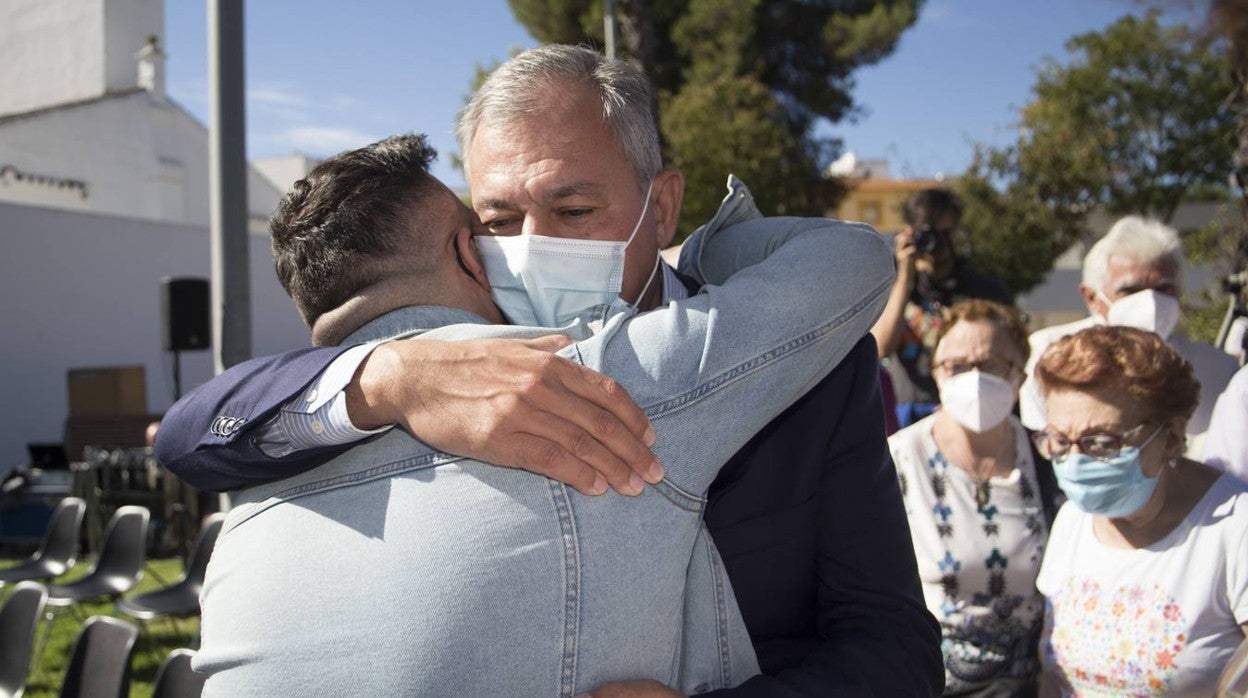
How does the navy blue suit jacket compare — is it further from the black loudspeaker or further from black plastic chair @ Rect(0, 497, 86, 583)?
the black loudspeaker

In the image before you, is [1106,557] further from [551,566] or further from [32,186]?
[32,186]

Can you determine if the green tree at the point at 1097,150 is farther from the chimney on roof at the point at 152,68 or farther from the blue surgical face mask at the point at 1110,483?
the blue surgical face mask at the point at 1110,483

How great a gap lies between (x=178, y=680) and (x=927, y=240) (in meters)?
3.45

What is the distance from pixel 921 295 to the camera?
4.75 metres

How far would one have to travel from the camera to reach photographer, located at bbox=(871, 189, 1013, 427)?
4555 millimetres

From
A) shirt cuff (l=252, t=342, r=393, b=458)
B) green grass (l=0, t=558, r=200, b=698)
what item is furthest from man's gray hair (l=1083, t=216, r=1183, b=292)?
green grass (l=0, t=558, r=200, b=698)

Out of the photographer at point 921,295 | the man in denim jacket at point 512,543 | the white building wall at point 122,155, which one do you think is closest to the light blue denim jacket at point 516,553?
the man in denim jacket at point 512,543

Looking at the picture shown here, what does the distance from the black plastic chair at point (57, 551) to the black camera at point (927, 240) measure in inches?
212

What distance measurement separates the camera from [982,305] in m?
3.68

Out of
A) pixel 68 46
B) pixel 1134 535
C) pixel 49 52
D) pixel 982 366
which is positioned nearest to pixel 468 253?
pixel 1134 535

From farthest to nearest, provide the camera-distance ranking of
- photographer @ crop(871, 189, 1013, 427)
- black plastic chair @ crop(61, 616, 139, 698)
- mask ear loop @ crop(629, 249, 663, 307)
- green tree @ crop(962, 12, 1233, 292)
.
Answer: green tree @ crop(962, 12, 1233, 292) → photographer @ crop(871, 189, 1013, 427) → black plastic chair @ crop(61, 616, 139, 698) → mask ear loop @ crop(629, 249, 663, 307)

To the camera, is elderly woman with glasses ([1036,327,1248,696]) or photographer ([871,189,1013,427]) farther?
photographer ([871,189,1013,427])

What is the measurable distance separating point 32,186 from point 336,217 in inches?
836

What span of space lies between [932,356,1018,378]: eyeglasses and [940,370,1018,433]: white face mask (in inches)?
7.4
